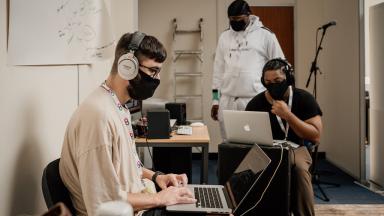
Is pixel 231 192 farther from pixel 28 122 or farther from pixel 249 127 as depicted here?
pixel 28 122

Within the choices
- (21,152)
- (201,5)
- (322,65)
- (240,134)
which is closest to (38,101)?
(21,152)

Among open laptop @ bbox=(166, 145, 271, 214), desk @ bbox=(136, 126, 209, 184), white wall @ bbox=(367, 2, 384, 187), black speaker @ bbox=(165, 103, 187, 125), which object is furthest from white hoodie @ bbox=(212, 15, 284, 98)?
open laptop @ bbox=(166, 145, 271, 214)

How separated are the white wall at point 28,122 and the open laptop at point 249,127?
1.01m

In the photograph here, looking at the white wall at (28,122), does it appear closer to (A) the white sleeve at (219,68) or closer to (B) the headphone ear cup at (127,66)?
(B) the headphone ear cup at (127,66)

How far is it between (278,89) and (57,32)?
1.60m

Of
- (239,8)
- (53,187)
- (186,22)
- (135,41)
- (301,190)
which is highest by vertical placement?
(186,22)

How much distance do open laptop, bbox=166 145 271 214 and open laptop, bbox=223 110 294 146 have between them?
0.51 meters

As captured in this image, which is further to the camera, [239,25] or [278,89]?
[239,25]

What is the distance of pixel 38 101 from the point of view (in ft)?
4.66

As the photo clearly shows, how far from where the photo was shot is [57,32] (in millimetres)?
1473

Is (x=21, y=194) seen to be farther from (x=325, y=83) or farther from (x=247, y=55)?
(x=325, y=83)

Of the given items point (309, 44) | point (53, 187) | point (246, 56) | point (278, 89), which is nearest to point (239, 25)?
point (246, 56)

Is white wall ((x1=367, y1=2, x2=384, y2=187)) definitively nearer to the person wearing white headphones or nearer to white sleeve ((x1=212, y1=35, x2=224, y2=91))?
white sleeve ((x1=212, y1=35, x2=224, y2=91))

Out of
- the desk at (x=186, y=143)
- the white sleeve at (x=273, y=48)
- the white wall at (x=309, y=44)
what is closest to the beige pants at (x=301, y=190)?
the desk at (x=186, y=143)
